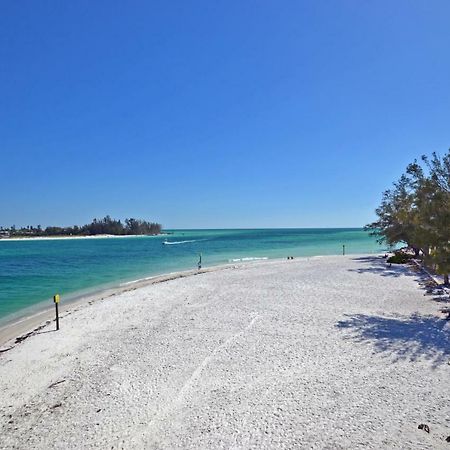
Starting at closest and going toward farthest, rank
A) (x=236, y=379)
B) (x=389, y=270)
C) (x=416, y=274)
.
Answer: (x=236, y=379) < (x=416, y=274) < (x=389, y=270)

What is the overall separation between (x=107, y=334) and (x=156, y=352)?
9.99 ft

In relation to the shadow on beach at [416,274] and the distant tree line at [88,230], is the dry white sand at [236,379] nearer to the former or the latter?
the shadow on beach at [416,274]

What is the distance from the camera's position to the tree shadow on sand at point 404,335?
30.1 ft

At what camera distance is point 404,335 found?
422 inches

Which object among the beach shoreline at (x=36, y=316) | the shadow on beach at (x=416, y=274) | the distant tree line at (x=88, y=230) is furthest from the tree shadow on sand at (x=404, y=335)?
the distant tree line at (x=88, y=230)

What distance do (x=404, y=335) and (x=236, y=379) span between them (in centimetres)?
598

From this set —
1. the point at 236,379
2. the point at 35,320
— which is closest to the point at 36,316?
the point at 35,320

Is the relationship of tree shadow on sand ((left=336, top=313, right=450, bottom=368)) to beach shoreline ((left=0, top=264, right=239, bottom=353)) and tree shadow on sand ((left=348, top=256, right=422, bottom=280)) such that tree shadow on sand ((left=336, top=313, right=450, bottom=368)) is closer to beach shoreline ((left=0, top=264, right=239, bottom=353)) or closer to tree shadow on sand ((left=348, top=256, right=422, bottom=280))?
tree shadow on sand ((left=348, top=256, right=422, bottom=280))

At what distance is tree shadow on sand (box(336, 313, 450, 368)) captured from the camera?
9.17 m

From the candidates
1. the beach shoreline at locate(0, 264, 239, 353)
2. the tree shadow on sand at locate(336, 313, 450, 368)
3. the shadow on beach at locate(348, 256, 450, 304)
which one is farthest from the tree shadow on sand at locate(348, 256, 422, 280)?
the beach shoreline at locate(0, 264, 239, 353)

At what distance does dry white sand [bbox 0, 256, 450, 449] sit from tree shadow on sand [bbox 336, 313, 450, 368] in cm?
5

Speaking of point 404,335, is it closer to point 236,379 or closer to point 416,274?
point 236,379

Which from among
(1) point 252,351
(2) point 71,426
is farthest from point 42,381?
(1) point 252,351

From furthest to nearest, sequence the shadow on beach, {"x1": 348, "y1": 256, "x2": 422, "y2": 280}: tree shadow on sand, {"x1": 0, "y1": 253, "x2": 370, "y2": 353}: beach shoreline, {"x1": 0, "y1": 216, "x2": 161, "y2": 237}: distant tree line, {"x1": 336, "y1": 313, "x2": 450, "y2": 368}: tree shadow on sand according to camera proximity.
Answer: {"x1": 0, "y1": 216, "x2": 161, "y2": 237}: distant tree line → {"x1": 348, "y1": 256, "x2": 422, "y2": 280}: tree shadow on sand → the shadow on beach → {"x1": 0, "y1": 253, "x2": 370, "y2": 353}: beach shoreline → {"x1": 336, "y1": 313, "x2": 450, "y2": 368}: tree shadow on sand
